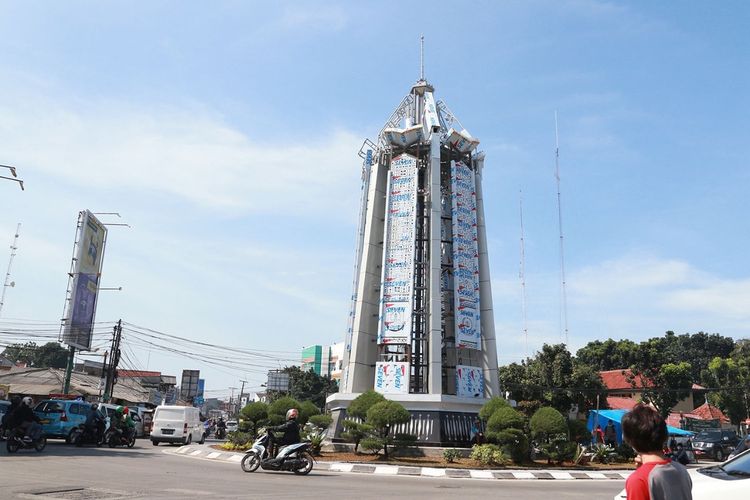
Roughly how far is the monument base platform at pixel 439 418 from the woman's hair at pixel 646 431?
22.9 m

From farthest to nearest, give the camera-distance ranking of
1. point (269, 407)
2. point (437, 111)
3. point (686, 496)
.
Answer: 1. point (437, 111)
2. point (269, 407)
3. point (686, 496)

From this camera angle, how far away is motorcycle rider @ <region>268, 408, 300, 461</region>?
14966mm

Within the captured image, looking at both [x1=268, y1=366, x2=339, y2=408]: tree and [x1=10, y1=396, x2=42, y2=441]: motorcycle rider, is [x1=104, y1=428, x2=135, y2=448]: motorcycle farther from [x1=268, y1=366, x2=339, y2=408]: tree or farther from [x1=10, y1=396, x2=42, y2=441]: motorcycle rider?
[x1=268, y1=366, x2=339, y2=408]: tree

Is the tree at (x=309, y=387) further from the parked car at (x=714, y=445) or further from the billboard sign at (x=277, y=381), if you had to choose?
the parked car at (x=714, y=445)

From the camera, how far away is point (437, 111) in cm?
3572

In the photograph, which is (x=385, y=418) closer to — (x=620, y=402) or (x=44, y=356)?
(x=620, y=402)

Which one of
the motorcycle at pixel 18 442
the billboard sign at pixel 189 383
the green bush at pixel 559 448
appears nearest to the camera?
the motorcycle at pixel 18 442

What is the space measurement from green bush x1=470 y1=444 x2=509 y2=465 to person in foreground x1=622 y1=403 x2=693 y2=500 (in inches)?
680

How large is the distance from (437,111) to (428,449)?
20338 millimetres

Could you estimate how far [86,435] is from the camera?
74.9 feet

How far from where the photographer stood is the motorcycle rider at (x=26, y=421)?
1730 cm

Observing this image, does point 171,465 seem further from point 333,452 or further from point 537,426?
point 537,426

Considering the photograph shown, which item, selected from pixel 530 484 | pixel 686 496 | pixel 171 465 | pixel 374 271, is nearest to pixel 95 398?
pixel 374 271

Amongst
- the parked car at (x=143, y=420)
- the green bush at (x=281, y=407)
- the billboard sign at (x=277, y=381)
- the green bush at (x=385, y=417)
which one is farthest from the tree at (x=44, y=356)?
the green bush at (x=385, y=417)
